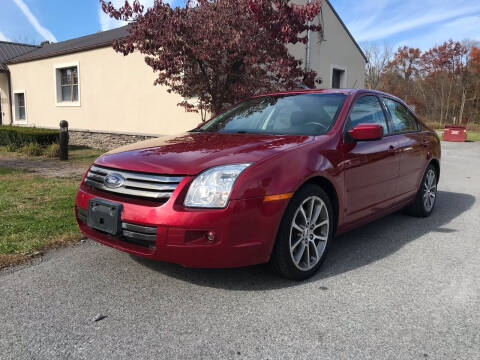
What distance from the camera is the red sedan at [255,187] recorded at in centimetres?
266

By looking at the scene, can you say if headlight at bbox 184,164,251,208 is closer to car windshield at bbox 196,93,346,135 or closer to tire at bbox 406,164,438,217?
car windshield at bbox 196,93,346,135

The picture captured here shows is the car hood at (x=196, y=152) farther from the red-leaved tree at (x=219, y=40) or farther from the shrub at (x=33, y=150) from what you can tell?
the shrub at (x=33, y=150)

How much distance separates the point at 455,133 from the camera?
20906 millimetres

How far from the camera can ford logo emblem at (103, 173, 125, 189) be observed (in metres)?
2.92

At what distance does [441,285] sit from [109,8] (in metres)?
6.96

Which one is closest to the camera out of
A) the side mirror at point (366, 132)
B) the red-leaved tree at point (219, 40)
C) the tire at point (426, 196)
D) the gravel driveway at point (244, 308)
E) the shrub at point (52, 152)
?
the gravel driveway at point (244, 308)

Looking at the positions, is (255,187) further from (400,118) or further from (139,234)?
(400,118)

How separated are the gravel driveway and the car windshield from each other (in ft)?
4.02

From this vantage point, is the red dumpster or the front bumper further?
the red dumpster

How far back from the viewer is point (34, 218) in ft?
15.3

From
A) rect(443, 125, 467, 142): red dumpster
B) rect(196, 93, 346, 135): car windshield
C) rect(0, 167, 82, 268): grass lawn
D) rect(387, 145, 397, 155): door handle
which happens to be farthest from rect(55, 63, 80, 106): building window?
rect(443, 125, 467, 142): red dumpster

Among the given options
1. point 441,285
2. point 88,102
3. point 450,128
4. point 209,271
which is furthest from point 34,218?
point 450,128

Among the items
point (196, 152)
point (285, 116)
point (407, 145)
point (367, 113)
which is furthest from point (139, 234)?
point (407, 145)

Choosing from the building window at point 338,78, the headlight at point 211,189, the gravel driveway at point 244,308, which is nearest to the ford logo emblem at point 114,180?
the headlight at point 211,189
